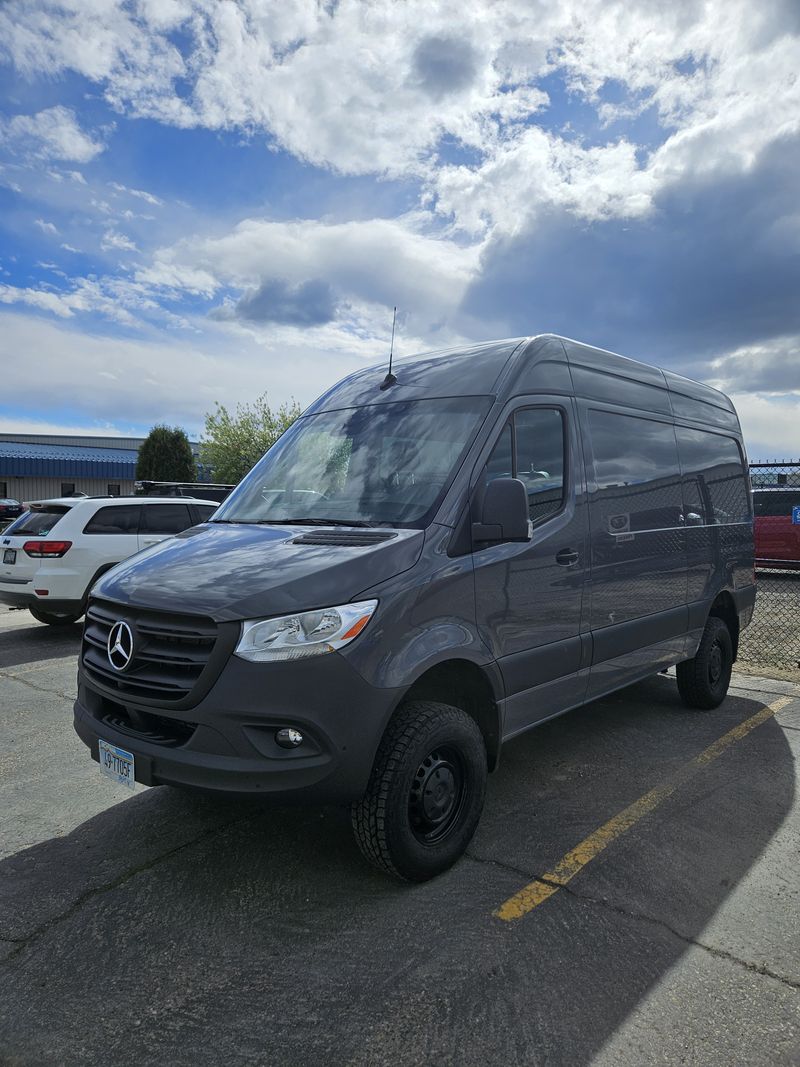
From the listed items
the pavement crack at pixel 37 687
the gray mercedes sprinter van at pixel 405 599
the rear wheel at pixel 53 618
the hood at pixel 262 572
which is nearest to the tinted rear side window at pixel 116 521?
the rear wheel at pixel 53 618

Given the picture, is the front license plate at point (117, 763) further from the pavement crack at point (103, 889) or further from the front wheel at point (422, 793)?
the front wheel at point (422, 793)

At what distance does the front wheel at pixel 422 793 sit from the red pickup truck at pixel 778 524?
501 inches

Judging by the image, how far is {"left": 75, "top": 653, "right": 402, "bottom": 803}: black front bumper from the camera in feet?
8.90

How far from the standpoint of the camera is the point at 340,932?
2.79 meters

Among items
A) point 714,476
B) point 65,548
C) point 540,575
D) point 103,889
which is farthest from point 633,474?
point 65,548

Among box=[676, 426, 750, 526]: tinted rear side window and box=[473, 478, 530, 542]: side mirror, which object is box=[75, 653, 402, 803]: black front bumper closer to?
box=[473, 478, 530, 542]: side mirror

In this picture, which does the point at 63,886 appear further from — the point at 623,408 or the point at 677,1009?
the point at 623,408

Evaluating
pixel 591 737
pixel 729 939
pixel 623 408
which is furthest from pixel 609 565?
pixel 729 939

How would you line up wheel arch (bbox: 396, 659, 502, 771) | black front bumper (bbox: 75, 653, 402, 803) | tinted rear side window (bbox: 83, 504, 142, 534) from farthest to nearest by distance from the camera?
tinted rear side window (bbox: 83, 504, 142, 534), wheel arch (bbox: 396, 659, 502, 771), black front bumper (bbox: 75, 653, 402, 803)

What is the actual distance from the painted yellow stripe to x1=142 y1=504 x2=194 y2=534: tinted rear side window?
742 centimetres

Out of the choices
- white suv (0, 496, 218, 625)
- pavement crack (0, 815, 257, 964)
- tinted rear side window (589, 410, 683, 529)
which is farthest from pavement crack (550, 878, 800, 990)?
white suv (0, 496, 218, 625)

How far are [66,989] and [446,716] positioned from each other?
1.64 meters

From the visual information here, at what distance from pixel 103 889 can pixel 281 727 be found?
1.15 metres

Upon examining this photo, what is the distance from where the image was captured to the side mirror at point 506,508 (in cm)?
318
